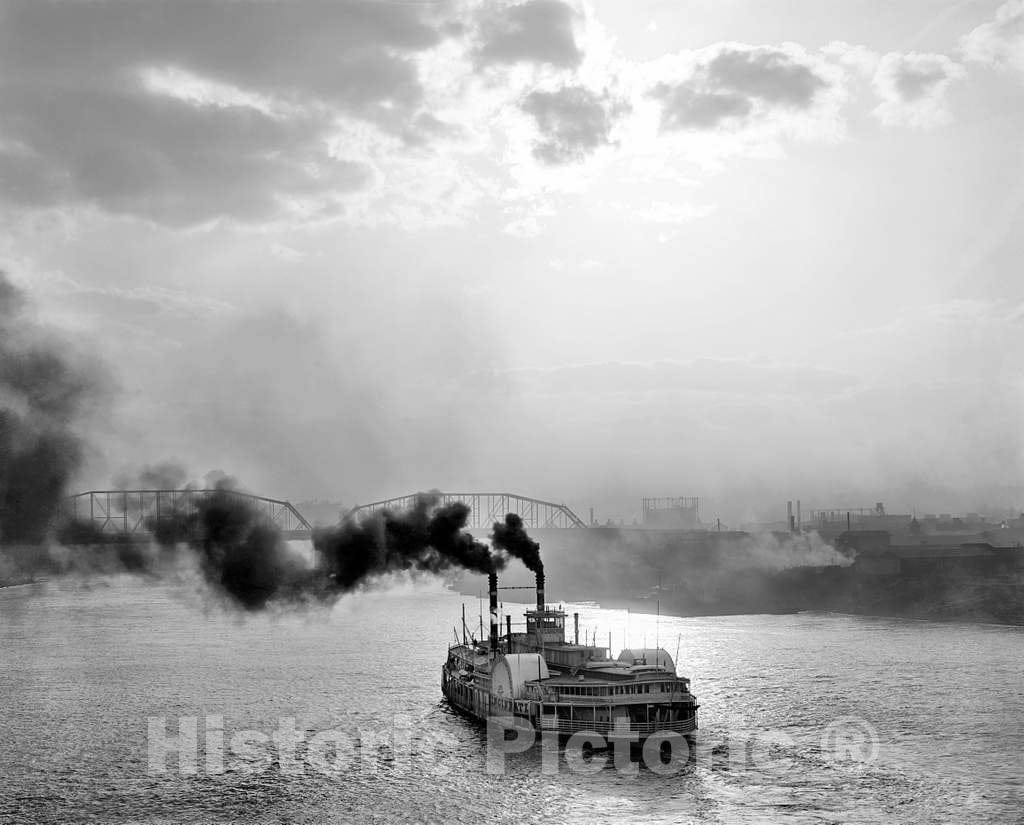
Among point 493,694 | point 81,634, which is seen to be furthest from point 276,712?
point 81,634

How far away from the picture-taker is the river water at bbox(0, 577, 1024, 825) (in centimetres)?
5512

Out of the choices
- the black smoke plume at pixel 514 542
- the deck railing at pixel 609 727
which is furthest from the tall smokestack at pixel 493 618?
the deck railing at pixel 609 727

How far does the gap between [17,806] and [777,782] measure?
44533mm

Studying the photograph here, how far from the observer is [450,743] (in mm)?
71562

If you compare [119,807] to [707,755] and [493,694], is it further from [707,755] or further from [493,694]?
[707,755]

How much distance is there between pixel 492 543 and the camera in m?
91.9

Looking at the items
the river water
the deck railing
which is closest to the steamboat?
the deck railing

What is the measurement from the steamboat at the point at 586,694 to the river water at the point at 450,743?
2168 millimetres

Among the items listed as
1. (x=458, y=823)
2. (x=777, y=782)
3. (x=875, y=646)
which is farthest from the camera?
(x=875, y=646)

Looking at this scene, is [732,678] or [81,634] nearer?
[732,678]

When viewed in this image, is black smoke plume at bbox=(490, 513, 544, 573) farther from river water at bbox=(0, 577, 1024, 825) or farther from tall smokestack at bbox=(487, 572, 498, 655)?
river water at bbox=(0, 577, 1024, 825)

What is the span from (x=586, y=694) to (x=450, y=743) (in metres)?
11.4

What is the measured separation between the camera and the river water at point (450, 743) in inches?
2170

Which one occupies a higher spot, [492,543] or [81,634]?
[492,543]
